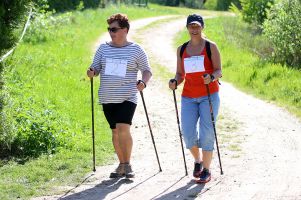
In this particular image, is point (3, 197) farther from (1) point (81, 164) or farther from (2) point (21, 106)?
(2) point (21, 106)

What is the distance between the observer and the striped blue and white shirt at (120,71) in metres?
7.65

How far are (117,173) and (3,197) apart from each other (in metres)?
1.46

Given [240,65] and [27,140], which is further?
[240,65]

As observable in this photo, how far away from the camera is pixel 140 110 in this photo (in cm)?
1300

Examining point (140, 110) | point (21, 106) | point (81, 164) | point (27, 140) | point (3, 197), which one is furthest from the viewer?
point (140, 110)

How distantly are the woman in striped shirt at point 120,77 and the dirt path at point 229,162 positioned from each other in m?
0.51

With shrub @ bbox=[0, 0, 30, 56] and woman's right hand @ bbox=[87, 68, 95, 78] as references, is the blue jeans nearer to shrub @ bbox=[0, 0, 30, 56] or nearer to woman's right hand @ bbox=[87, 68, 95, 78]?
woman's right hand @ bbox=[87, 68, 95, 78]

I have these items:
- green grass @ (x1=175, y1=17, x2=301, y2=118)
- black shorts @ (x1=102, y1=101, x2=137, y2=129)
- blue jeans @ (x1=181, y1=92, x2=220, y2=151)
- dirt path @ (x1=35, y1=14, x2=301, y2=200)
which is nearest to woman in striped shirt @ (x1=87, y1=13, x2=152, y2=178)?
black shorts @ (x1=102, y1=101, x2=137, y2=129)

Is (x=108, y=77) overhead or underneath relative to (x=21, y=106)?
overhead

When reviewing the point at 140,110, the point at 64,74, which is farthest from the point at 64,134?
the point at 64,74

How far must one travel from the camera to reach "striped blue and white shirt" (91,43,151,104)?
25.1ft

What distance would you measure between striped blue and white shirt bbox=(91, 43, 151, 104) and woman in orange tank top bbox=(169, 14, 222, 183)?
1.67 feet

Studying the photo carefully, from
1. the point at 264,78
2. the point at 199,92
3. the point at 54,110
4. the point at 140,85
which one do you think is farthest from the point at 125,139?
the point at 264,78

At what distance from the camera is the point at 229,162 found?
8484 mm
